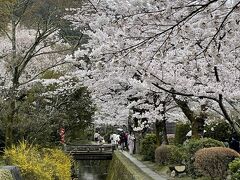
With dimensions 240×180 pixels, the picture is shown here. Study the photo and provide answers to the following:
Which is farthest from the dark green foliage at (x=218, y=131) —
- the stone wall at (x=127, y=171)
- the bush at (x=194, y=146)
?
the bush at (x=194, y=146)

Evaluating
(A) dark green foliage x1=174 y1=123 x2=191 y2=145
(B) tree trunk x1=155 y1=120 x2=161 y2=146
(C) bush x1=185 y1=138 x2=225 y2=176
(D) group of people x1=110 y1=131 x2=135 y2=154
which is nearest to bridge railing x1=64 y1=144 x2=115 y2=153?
(D) group of people x1=110 y1=131 x2=135 y2=154

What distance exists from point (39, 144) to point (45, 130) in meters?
0.73

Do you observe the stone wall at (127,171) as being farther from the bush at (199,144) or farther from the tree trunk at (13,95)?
the tree trunk at (13,95)

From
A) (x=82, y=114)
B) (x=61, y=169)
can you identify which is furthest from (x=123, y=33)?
(x=82, y=114)

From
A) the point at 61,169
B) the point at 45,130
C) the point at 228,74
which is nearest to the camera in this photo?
the point at 228,74

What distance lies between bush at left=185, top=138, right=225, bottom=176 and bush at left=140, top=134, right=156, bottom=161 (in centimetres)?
681

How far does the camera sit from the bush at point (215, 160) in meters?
12.3

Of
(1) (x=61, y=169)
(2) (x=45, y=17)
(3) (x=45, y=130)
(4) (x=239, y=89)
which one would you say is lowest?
(1) (x=61, y=169)

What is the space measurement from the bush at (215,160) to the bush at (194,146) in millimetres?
1642

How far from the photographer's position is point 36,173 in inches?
495

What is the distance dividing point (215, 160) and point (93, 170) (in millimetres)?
24996

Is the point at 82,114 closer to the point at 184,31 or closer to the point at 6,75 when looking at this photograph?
the point at 6,75

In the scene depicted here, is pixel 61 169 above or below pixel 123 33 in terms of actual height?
below

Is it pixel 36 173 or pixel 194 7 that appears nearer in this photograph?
pixel 194 7
